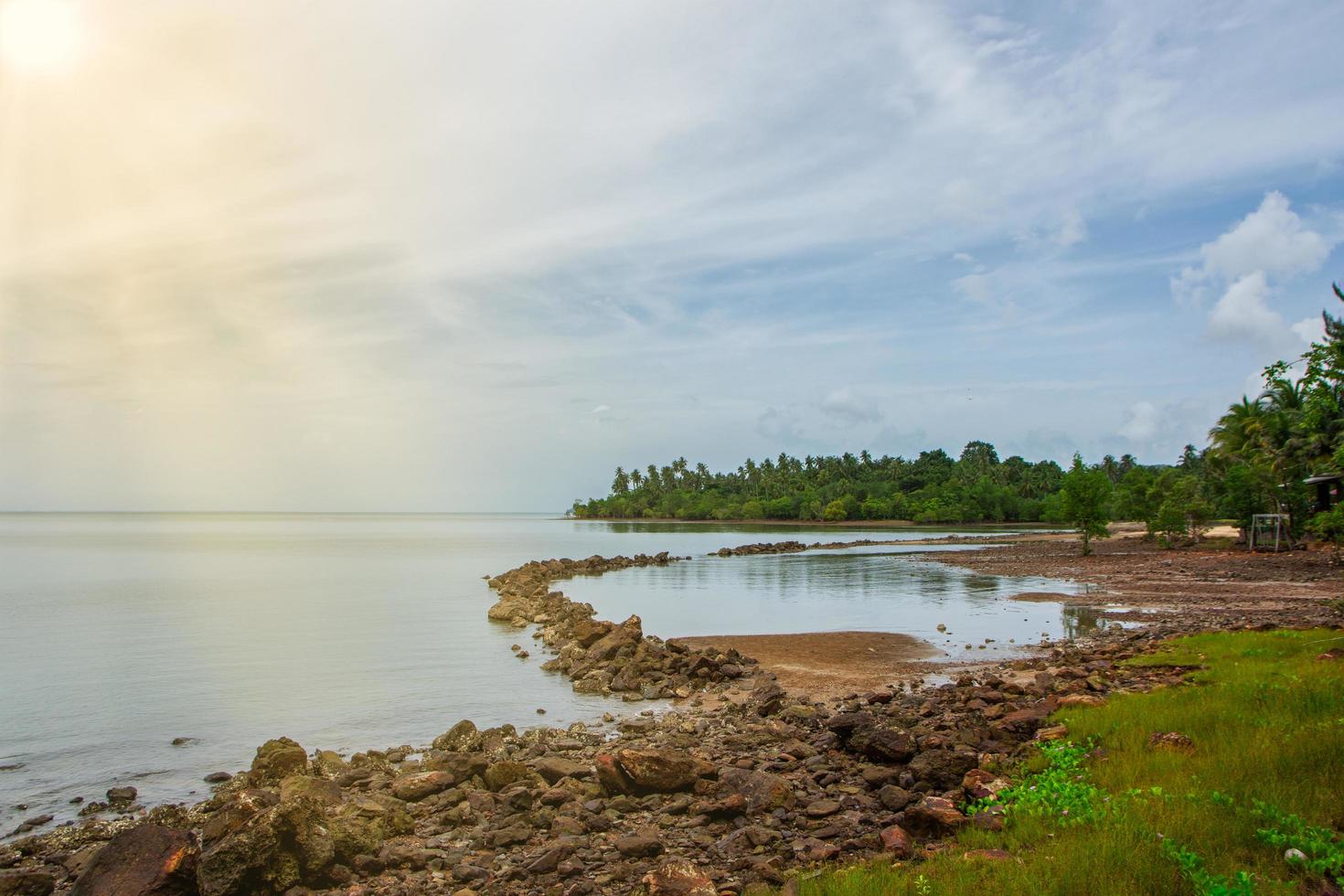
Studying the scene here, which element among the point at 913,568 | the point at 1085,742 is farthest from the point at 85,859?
the point at 913,568

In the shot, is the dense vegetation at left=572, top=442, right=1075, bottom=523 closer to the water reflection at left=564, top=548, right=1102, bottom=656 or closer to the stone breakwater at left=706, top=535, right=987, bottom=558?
the stone breakwater at left=706, top=535, right=987, bottom=558

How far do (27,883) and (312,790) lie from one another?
11.1 ft

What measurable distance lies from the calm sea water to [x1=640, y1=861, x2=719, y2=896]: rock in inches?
413

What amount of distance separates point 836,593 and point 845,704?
1243 inches

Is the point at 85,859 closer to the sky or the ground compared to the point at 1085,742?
closer to the ground

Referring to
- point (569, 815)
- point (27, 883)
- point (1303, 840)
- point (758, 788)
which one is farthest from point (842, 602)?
point (27, 883)

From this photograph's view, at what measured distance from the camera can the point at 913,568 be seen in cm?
6594

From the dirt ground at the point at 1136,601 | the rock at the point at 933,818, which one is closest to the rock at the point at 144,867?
the rock at the point at 933,818

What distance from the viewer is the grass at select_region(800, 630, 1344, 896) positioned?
707 centimetres

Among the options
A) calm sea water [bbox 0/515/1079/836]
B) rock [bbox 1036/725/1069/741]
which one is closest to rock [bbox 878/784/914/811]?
rock [bbox 1036/725/1069/741]

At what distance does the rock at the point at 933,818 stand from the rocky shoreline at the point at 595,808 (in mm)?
22

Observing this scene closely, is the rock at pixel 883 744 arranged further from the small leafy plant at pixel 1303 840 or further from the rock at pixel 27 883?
the rock at pixel 27 883

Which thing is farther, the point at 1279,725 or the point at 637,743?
the point at 637,743

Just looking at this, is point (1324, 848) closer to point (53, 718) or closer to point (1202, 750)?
point (1202, 750)
